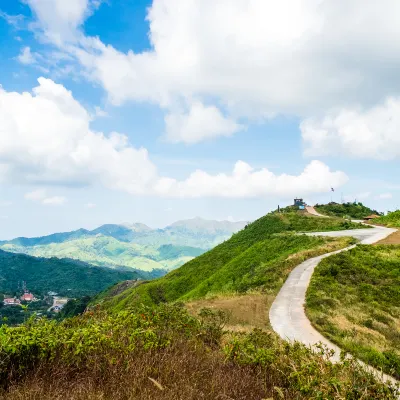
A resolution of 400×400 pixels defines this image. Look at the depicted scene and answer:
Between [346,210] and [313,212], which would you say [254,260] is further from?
[346,210]

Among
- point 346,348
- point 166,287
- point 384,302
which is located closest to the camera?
point 346,348

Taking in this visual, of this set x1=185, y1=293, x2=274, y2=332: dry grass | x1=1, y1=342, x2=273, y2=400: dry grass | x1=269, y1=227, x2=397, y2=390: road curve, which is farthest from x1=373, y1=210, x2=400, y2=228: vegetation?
x1=1, y1=342, x2=273, y2=400: dry grass

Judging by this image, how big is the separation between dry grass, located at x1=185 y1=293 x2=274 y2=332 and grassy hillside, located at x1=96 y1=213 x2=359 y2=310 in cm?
233

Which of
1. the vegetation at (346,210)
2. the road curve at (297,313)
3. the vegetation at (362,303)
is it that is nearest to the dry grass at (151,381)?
the road curve at (297,313)

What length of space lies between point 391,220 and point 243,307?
44.3 meters

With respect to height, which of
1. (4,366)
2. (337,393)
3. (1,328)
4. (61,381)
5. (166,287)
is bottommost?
(166,287)

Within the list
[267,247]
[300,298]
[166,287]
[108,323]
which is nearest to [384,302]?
[300,298]

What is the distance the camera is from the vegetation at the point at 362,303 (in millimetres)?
13211

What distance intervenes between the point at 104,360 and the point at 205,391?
194 centimetres

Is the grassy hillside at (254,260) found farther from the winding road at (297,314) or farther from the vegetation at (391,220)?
the vegetation at (391,220)

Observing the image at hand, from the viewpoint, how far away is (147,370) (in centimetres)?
562

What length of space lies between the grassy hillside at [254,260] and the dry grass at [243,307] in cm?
233

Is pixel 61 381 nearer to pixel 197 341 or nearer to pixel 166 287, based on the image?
pixel 197 341

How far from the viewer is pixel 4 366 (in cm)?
541
